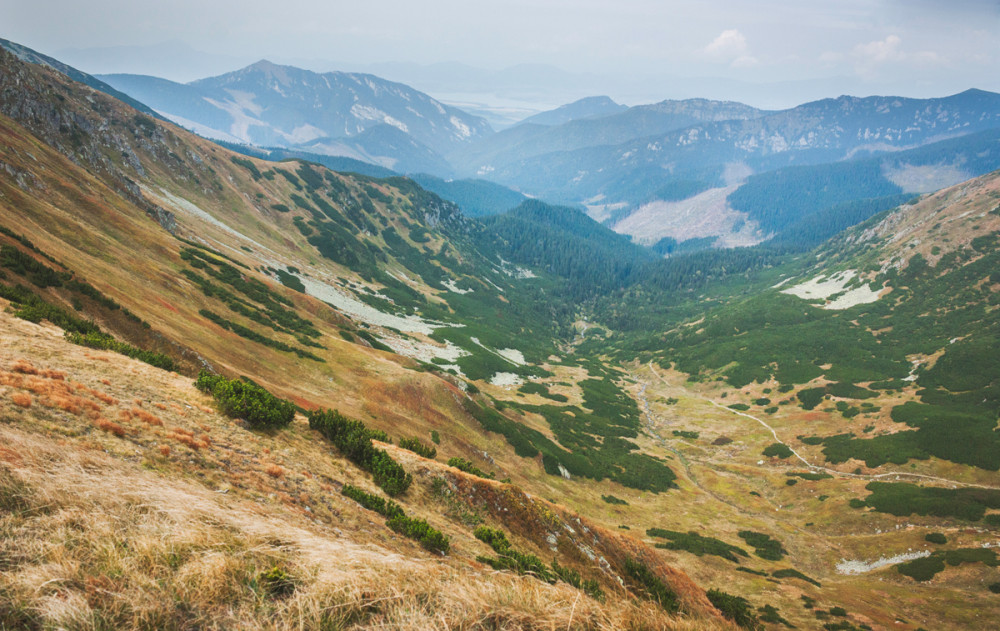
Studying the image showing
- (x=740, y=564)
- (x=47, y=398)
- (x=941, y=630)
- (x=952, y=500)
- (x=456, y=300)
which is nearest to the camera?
(x=47, y=398)

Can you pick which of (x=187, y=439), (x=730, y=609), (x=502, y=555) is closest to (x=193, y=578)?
(x=187, y=439)

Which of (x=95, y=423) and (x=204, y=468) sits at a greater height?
(x=95, y=423)

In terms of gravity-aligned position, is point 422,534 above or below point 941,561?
above

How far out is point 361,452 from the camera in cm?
1830

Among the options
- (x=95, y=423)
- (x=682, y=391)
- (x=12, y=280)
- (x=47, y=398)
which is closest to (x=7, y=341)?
(x=47, y=398)

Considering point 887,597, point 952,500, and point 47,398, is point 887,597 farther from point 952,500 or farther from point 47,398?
point 47,398

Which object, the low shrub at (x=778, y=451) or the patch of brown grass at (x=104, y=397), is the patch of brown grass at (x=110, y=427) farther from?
the low shrub at (x=778, y=451)

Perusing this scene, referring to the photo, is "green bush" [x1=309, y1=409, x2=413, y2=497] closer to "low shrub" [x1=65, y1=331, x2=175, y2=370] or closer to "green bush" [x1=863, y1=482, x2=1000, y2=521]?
"low shrub" [x1=65, y1=331, x2=175, y2=370]

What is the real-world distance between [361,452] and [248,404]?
196 inches

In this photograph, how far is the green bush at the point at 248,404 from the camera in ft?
52.5

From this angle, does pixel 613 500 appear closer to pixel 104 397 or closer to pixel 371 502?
pixel 371 502

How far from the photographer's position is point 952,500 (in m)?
58.4

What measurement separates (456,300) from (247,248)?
321 ft

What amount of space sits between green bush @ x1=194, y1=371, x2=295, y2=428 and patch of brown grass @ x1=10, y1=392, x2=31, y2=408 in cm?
557
